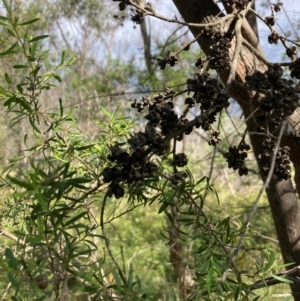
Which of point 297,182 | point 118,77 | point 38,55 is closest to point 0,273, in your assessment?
point 38,55

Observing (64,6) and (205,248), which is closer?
(205,248)

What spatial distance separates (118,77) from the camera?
14.1 feet

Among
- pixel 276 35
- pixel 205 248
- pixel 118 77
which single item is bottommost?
pixel 205 248

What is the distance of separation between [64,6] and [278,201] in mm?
2985

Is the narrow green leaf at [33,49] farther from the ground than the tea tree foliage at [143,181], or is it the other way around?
the narrow green leaf at [33,49]

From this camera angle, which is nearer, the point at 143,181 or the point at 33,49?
the point at 143,181

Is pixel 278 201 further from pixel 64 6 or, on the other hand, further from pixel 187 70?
pixel 64 6

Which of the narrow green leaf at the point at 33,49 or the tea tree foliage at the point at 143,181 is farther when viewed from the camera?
the narrow green leaf at the point at 33,49

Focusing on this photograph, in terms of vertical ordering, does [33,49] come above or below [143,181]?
above

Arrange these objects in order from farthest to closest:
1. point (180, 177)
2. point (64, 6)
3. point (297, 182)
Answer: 1. point (64, 6)
2. point (297, 182)
3. point (180, 177)

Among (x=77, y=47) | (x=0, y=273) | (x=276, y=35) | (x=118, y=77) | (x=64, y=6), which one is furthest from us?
(x=77, y=47)

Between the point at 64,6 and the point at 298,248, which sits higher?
the point at 64,6

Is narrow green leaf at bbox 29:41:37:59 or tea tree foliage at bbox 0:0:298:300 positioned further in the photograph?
narrow green leaf at bbox 29:41:37:59

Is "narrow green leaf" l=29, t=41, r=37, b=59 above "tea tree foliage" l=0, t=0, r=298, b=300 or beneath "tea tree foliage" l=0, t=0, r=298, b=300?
above
